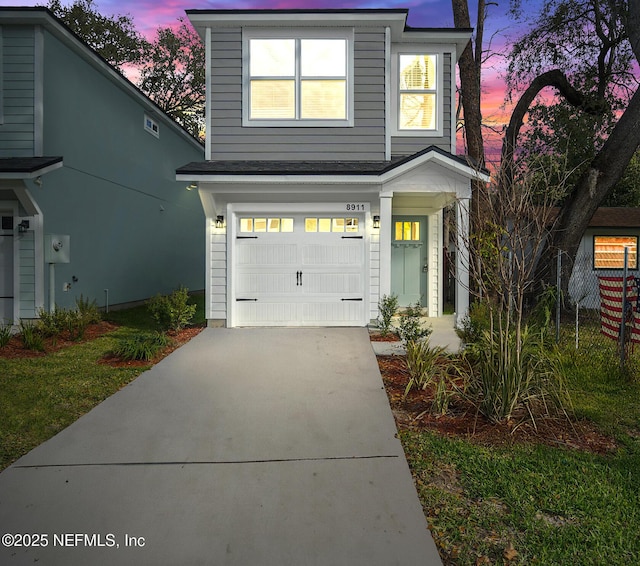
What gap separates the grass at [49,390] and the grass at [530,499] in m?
3.32

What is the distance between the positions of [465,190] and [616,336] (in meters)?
3.49

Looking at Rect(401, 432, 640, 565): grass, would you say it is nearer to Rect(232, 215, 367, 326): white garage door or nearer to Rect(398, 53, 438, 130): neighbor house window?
Rect(232, 215, 367, 326): white garage door

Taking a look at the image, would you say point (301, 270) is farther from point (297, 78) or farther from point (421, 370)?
point (421, 370)

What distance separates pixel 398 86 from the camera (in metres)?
10.1

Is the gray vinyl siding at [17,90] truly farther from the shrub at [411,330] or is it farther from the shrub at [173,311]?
the shrub at [411,330]

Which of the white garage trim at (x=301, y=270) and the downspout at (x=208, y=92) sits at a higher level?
the downspout at (x=208, y=92)

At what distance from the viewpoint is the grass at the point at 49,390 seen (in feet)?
14.6

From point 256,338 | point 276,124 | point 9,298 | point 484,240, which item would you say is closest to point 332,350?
point 256,338

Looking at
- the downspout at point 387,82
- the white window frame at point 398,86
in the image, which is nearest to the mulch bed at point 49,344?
the downspout at point 387,82

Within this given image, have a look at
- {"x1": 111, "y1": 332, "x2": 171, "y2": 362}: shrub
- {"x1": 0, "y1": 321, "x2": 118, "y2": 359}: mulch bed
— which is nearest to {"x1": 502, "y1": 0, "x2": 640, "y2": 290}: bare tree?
{"x1": 111, "y1": 332, "x2": 171, "y2": 362}: shrub

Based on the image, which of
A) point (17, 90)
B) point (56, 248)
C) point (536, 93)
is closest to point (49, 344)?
point (56, 248)

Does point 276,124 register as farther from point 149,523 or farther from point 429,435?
point 149,523

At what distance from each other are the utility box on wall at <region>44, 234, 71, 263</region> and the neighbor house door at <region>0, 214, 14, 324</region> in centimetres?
72

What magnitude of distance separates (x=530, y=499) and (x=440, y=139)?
8.19m
